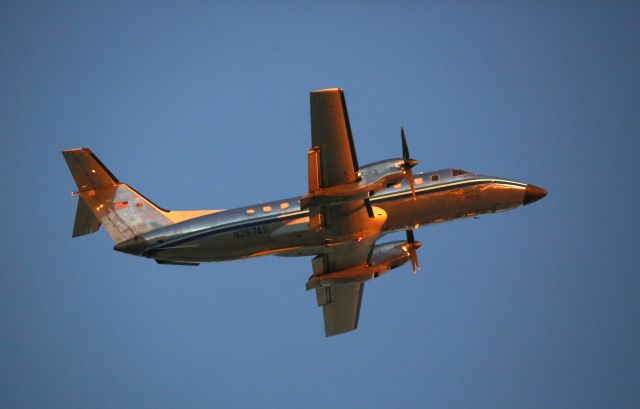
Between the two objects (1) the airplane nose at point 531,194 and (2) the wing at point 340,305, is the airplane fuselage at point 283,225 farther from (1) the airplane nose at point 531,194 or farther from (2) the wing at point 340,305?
(2) the wing at point 340,305

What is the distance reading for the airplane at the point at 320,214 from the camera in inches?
941

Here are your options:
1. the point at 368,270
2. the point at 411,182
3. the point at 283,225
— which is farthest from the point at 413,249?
the point at 283,225

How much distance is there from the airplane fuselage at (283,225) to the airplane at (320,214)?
0.11 feet

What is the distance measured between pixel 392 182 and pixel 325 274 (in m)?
5.07

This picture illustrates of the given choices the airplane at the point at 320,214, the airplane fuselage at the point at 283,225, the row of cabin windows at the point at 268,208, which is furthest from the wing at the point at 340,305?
the row of cabin windows at the point at 268,208

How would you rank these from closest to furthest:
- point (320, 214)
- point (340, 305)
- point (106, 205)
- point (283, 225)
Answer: point (320, 214) < point (283, 225) < point (106, 205) < point (340, 305)

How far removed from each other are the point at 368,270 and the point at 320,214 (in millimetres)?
3613

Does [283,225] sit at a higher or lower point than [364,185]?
lower

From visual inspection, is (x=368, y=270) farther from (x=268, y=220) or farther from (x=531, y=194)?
(x=531, y=194)

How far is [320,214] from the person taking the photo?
24.9 meters

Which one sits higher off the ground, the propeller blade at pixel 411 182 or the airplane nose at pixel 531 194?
the propeller blade at pixel 411 182

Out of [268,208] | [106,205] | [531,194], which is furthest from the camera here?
[531,194]

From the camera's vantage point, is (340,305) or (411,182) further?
(340,305)

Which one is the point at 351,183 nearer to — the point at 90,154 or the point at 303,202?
A: the point at 303,202
